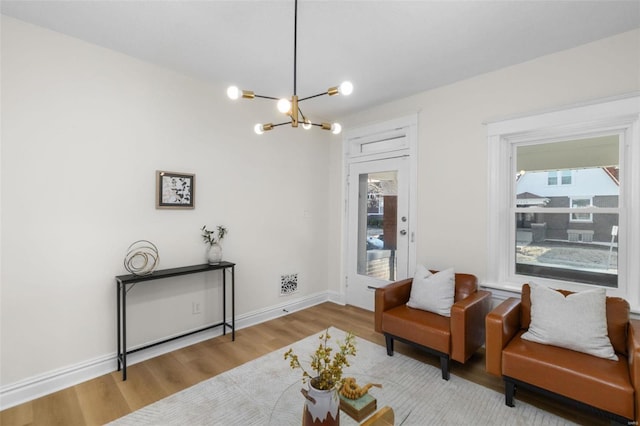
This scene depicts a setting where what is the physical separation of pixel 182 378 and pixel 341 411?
5.31 ft

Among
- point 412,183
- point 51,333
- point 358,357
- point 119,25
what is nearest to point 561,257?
point 412,183

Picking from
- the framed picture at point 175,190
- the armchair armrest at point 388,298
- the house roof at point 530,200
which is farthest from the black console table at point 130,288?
the house roof at point 530,200

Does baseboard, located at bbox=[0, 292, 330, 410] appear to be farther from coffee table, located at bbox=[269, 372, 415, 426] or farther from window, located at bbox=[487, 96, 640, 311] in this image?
window, located at bbox=[487, 96, 640, 311]

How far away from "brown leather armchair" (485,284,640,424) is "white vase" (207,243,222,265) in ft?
8.31

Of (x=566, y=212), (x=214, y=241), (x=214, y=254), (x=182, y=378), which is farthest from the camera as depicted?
(x=214, y=241)

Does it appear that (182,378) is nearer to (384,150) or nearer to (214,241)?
(214,241)

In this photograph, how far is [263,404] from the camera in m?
2.18

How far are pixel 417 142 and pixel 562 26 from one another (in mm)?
1614

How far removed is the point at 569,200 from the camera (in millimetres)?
2775

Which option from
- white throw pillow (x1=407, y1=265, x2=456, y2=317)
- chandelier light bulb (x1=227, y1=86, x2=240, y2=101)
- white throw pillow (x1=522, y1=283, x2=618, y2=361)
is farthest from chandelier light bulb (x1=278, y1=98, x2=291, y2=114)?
white throw pillow (x1=522, y1=283, x2=618, y2=361)

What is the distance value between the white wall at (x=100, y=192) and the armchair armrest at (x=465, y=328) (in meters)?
2.29

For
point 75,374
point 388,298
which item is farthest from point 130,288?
point 388,298

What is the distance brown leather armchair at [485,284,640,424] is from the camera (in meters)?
1.73

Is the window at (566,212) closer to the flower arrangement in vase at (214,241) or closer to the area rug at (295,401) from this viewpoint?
the area rug at (295,401)
